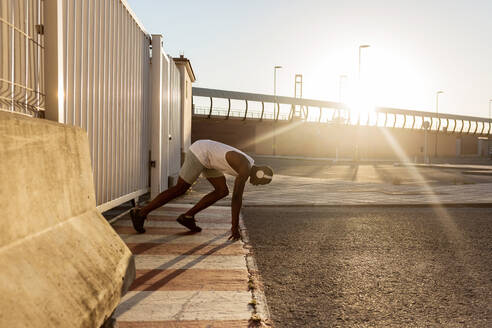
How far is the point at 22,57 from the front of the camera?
342cm

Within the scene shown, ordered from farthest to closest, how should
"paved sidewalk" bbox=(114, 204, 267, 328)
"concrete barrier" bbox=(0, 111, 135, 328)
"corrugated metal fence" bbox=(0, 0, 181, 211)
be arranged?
"corrugated metal fence" bbox=(0, 0, 181, 211)
"paved sidewalk" bbox=(114, 204, 267, 328)
"concrete barrier" bbox=(0, 111, 135, 328)

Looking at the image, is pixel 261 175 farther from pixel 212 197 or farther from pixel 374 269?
pixel 374 269

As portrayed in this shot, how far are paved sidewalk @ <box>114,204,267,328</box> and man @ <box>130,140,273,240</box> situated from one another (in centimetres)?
22

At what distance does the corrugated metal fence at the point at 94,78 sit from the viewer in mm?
3416

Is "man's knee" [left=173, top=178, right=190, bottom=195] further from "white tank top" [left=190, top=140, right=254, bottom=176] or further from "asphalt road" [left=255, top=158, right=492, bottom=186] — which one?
"asphalt road" [left=255, top=158, right=492, bottom=186]

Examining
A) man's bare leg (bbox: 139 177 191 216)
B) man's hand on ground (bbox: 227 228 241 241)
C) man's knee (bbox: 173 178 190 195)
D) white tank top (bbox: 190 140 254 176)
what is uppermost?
white tank top (bbox: 190 140 254 176)

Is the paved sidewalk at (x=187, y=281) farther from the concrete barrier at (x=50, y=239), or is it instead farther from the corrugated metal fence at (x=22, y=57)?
the corrugated metal fence at (x=22, y=57)

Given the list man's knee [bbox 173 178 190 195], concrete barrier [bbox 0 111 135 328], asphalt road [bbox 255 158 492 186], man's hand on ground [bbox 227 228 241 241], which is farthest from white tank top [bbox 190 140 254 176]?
asphalt road [bbox 255 158 492 186]

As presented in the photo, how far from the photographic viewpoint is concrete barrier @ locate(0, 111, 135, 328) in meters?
1.53

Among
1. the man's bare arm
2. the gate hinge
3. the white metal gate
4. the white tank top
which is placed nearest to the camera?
the gate hinge

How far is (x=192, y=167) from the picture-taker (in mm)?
5465

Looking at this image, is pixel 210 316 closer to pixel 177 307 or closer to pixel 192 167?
pixel 177 307

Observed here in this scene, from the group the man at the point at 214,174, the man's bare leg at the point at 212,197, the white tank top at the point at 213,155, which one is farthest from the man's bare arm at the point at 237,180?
the man's bare leg at the point at 212,197

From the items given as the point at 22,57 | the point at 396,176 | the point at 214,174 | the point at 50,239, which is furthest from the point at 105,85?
the point at 396,176
